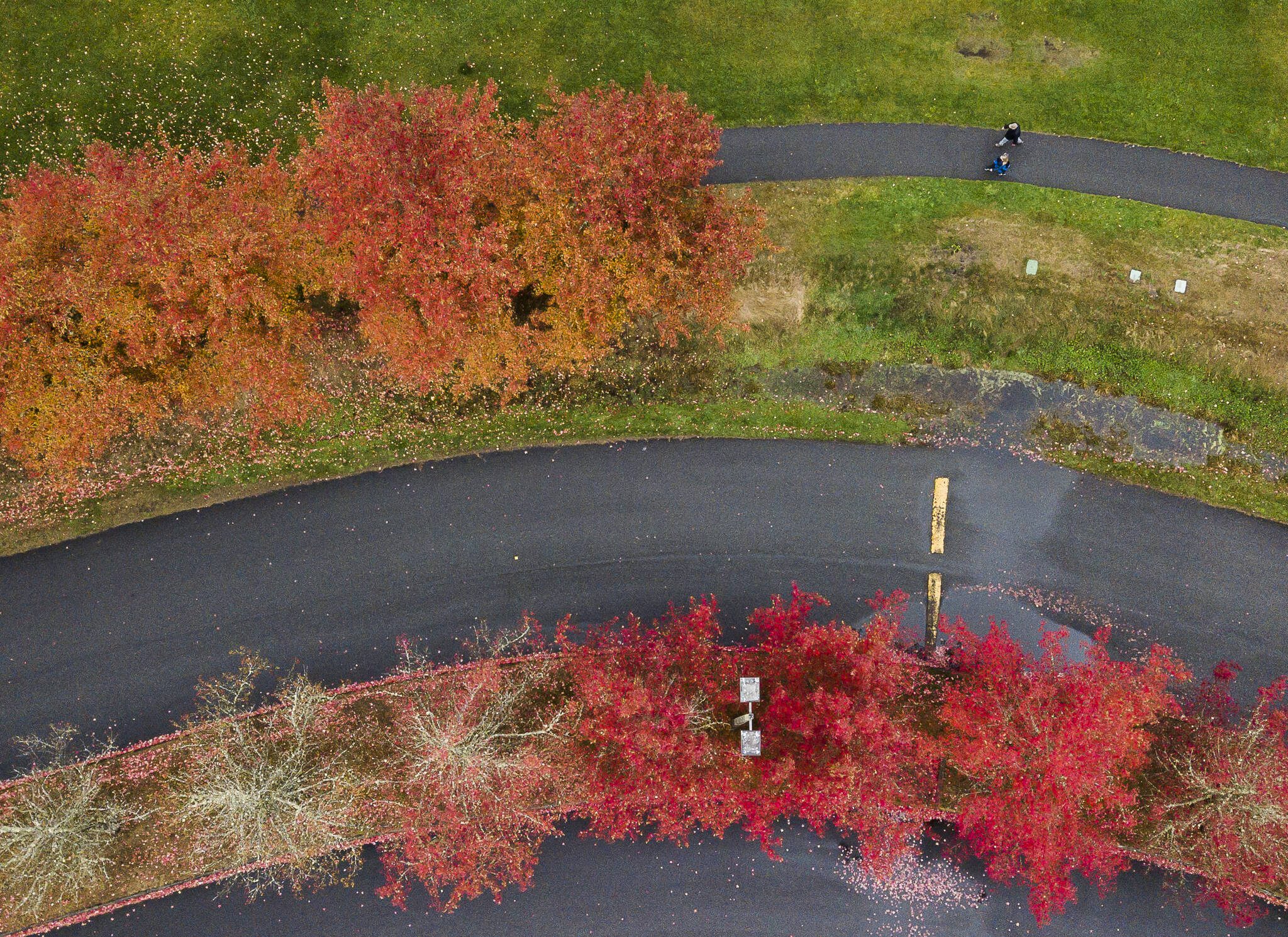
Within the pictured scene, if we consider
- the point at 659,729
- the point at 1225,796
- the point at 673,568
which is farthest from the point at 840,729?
the point at 1225,796

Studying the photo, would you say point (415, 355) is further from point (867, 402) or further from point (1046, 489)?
point (1046, 489)

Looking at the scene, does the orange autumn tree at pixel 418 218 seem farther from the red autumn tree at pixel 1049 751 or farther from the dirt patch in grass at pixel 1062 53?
the dirt patch in grass at pixel 1062 53

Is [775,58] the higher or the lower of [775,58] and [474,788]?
the higher

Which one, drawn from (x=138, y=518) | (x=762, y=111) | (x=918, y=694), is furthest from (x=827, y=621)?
(x=138, y=518)

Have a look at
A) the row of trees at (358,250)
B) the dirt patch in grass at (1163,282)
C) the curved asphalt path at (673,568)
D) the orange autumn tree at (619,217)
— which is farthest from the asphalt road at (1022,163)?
the row of trees at (358,250)

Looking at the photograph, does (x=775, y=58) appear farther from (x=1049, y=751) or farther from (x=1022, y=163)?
(x=1049, y=751)

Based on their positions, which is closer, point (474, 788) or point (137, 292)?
point (137, 292)

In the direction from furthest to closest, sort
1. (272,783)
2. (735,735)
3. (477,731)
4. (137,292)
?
(735,735), (477,731), (272,783), (137,292)

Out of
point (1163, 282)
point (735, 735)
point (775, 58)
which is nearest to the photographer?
point (735, 735)
